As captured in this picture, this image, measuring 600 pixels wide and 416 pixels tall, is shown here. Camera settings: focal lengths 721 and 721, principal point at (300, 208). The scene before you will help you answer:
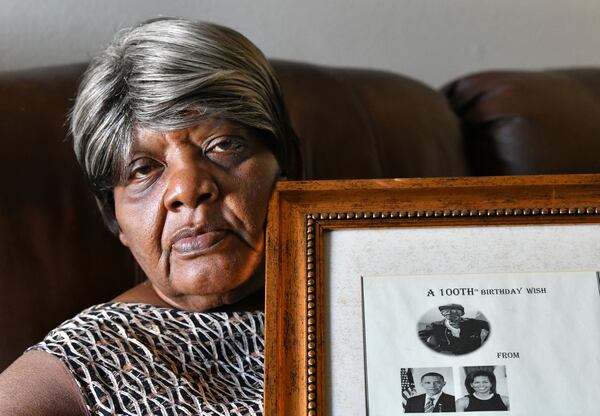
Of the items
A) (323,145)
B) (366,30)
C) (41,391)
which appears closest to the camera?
(41,391)

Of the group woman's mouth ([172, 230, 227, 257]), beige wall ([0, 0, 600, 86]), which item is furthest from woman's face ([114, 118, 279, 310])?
beige wall ([0, 0, 600, 86])

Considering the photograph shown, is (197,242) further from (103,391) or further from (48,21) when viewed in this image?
(48,21)

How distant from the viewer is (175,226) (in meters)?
0.93

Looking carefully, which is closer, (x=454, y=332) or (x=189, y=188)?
(x=454, y=332)

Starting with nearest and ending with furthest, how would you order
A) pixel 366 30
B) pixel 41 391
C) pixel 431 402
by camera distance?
pixel 431 402 → pixel 41 391 → pixel 366 30

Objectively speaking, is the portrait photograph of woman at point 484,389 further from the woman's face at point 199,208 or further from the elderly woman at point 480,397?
the woman's face at point 199,208

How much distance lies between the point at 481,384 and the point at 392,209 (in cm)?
21

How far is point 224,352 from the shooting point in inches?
38.8

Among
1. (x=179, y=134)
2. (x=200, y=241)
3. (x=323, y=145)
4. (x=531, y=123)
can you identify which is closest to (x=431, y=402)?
(x=200, y=241)

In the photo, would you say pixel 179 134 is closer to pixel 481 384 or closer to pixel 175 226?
pixel 175 226

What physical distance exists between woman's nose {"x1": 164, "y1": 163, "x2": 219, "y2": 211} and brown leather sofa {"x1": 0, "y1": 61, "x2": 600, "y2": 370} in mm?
362

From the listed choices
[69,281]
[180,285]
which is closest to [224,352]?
[180,285]

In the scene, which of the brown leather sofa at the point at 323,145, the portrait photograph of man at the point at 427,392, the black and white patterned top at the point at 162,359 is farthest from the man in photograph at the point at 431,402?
the brown leather sofa at the point at 323,145

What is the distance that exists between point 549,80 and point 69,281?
3.48 feet
